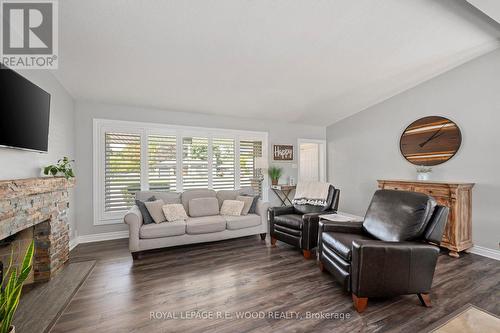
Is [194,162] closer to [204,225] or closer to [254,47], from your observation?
[204,225]

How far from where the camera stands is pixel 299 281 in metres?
2.50

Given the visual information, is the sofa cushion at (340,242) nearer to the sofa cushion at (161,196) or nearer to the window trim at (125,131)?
the sofa cushion at (161,196)

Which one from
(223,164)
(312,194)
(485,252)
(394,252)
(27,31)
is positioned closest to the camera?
(394,252)

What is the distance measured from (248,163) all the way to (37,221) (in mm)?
3645

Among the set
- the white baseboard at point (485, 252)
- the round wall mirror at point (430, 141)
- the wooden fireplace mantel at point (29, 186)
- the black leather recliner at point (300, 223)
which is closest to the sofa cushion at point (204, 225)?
the black leather recliner at point (300, 223)

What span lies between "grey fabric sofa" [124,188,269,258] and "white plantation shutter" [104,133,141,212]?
1.56 ft

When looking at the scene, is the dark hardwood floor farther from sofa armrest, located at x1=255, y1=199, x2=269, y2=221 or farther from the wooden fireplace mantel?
the wooden fireplace mantel

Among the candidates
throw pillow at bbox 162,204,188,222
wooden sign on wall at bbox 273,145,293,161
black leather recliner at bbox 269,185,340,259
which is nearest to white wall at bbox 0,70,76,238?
throw pillow at bbox 162,204,188,222

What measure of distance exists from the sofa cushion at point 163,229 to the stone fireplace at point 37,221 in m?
0.93

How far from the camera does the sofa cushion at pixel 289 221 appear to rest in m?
3.27

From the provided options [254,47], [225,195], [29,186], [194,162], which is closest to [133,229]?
[29,186]

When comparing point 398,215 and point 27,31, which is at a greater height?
point 27,31

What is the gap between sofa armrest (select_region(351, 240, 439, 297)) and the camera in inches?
77.1

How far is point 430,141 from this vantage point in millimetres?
3947
